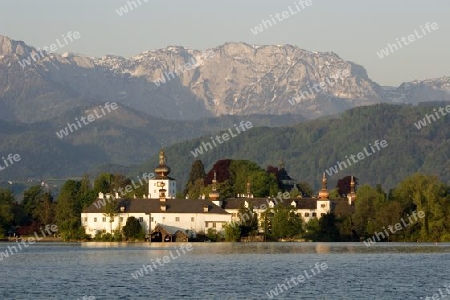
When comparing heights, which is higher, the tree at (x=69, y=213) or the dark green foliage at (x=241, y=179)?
the dark green foliage at (x=241, y=179)

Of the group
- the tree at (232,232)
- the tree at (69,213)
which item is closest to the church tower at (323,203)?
the tree at (232,232)

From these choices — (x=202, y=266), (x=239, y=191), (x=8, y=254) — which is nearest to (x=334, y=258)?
(x=202, y=266)

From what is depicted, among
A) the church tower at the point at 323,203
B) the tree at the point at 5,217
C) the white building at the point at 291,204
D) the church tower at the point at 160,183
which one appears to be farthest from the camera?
the church tower at the point at 160,183

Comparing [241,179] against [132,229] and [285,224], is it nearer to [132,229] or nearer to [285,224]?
[285,224]

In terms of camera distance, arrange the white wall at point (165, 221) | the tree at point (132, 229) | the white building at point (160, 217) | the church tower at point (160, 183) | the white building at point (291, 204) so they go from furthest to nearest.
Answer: the church tower at point (160, 183), the white building at point (291, 204), the white wall at point (165, 221), the white building at point (160, 217), the tree at point (132, 229)

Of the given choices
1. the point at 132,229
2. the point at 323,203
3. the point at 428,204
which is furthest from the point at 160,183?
the point at 428,204

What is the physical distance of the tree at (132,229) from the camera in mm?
139000

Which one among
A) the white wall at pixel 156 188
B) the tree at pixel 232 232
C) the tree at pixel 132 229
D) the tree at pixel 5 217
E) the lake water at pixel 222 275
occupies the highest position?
the white wall at pixel 156 188

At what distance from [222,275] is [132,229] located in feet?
231

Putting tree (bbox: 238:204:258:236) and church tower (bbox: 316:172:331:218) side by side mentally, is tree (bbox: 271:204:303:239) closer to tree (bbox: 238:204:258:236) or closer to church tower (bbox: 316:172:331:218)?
tree (bbox: 238:204:258:236)

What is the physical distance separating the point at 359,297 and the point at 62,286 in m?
15.2

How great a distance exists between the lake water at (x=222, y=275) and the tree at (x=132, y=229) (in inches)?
1604

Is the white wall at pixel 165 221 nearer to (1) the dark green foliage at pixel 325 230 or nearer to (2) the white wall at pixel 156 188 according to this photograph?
(1) the dark green foliage at pixel 325 230

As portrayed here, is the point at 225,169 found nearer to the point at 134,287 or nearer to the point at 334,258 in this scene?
the point at 334,258
